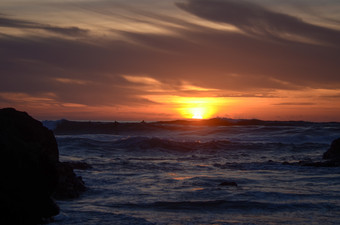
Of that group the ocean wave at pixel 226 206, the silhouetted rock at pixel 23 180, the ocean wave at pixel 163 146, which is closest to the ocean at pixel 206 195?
the ocean wave at pixel 226 206

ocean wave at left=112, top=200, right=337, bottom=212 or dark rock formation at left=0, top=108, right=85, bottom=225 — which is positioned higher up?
dark rock formation at left=0, top=108, right=85, bottom=225

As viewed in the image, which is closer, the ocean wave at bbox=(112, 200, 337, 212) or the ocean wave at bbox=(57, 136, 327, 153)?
the ocean wave at bbox=(112, 200, 337, 212)

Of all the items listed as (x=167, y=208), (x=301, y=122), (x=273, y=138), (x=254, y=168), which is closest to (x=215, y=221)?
(x=167, y=208)

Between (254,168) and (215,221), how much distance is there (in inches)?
281

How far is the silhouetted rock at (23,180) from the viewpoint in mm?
4723


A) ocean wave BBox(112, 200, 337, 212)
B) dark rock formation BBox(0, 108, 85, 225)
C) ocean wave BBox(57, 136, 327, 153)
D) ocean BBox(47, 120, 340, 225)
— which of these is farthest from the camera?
ocean wave BBox(57, 136, 327, 153)

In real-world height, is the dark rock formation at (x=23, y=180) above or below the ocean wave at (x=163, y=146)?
above

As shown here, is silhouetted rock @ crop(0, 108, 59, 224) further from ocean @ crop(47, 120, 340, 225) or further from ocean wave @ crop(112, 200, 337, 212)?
ocean wave @ crop(112, 200, 337, 212)

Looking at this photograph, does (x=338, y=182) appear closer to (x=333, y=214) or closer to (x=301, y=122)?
(x=333, y=214)

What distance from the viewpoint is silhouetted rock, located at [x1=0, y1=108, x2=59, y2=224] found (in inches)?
186

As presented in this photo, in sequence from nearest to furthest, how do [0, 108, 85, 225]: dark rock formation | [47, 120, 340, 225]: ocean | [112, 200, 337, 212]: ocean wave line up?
1. [0, 108, 85, 225]: dark rock formation
2. [47, 120, 340, 225]: ocean
3. [112, 200, 337, 212]: ocean wave

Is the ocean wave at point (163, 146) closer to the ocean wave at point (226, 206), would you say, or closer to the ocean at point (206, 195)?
the ocean at point (206, 195)

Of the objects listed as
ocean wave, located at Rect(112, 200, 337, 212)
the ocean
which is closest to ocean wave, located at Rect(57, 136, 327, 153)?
the ocean

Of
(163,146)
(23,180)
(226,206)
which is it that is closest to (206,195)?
(226,206)
